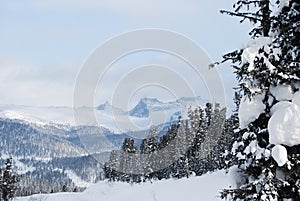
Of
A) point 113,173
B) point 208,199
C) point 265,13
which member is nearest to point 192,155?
point 113,173

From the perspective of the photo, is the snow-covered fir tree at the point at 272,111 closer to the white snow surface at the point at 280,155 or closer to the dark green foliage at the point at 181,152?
the white snow surface at the point at 280,155

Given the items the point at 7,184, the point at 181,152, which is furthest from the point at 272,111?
the point at 181,152

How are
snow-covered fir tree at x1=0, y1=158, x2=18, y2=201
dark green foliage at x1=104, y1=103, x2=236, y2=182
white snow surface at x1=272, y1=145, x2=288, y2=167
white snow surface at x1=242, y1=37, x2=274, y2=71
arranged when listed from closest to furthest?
1. white snow surface at x1=272, y1=145, x2=288, y2=167
2. white snow surface at x1=242, y1=37, x2=274, y2=71
3. snow-covered fir tree at x1=0, y1=158, x2=18, y2=201
4. dark green foliage at x1=104, y1=103, x2=236, y2=182

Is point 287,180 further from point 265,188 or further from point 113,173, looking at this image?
point 113,173

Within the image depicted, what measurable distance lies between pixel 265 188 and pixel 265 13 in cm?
352

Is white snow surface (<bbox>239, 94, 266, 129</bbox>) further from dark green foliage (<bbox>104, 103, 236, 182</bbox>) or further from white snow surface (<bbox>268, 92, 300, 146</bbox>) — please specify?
dark green foliage (<bbox>104, 103, 236, 182</bbox>)

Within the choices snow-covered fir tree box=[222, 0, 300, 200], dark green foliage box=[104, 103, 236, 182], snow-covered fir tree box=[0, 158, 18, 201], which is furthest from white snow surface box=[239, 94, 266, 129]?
dark green foliage box=[104, 103, 236, 182]

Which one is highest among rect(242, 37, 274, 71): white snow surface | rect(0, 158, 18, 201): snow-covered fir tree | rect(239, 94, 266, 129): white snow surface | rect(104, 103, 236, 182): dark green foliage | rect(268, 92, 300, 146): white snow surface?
rect(104, 103, 236, 182): dark green foliage

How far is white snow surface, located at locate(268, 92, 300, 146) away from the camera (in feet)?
22.6

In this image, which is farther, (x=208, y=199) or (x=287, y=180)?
(x=208, y=199)

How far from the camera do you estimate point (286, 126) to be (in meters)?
6.91

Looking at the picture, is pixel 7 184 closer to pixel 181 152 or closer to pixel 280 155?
pixel 181 152

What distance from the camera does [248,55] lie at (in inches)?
288

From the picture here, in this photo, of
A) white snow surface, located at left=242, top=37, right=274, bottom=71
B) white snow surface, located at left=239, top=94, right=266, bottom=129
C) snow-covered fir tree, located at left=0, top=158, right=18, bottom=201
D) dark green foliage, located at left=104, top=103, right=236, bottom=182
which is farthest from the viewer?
dark green foliage, located at left=104, top=103, right=236, bottom=182
